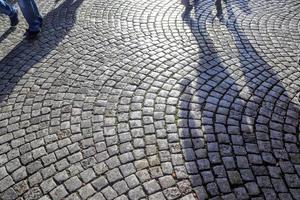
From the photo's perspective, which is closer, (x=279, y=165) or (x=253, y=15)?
(x=279, y=165)

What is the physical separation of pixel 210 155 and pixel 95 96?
2.21 metres

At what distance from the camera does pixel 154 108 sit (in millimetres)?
4793

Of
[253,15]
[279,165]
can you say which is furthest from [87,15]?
[279,165]

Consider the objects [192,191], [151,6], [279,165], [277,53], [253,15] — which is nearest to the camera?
[192,191]

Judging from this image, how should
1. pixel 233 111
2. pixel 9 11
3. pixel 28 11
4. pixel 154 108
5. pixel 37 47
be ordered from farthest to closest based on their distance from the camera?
pixel 9 11, pixel 28 11, pixel 37 47, pixel 154 108, pixel 233 111

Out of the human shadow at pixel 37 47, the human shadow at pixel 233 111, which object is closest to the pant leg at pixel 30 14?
the human shadow at pixel 37 47

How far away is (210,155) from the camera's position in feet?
13.2

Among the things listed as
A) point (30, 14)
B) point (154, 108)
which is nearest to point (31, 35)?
point (30, 14)

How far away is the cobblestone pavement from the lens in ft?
12.4

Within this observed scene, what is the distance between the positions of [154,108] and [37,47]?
136 inches

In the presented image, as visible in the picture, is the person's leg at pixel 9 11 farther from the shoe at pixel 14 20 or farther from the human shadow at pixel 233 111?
the human shadow at pixel 233 111

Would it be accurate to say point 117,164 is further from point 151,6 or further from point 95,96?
point 151,6

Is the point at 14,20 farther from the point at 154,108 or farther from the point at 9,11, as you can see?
the point at 154,108

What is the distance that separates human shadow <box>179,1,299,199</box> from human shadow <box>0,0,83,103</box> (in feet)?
10.4
